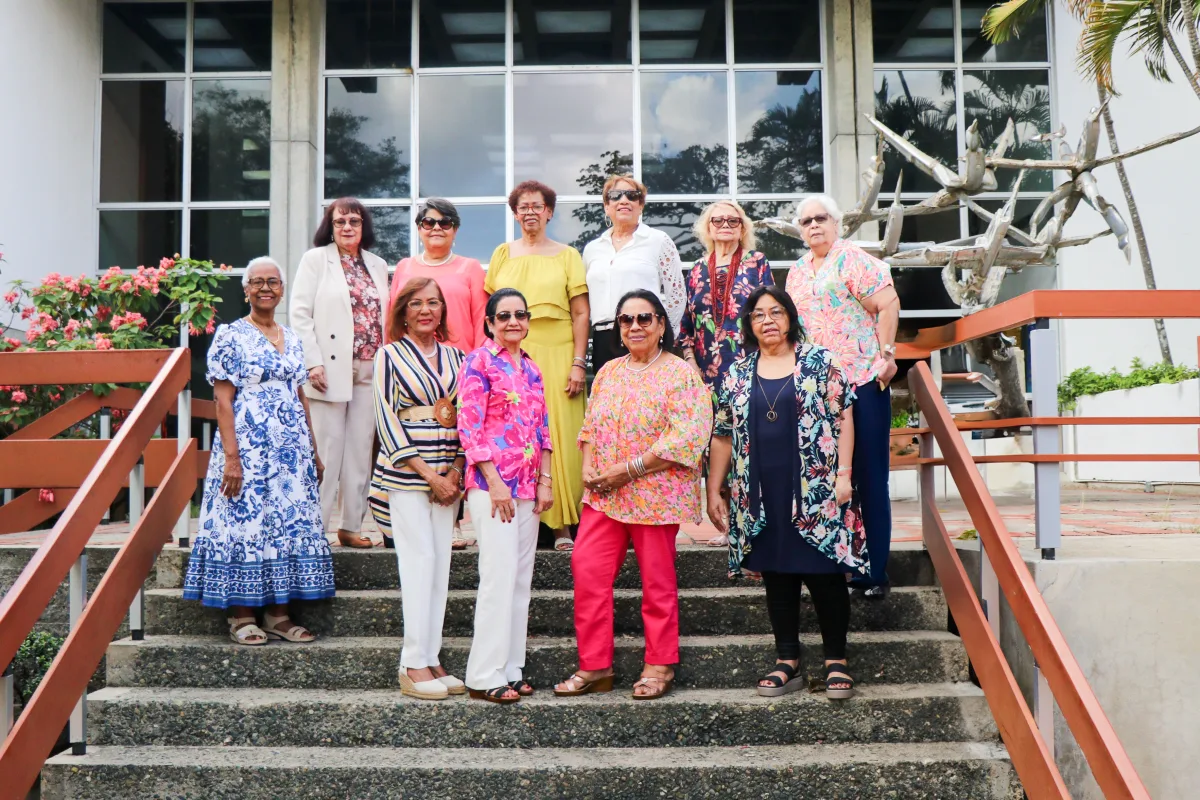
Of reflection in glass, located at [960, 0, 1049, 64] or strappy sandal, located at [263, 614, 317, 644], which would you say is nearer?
strappy sandal, located at [263, 614, 317, 644]

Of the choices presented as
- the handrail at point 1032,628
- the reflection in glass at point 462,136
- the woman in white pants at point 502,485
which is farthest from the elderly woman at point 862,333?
the reflection in glass at point 462,136

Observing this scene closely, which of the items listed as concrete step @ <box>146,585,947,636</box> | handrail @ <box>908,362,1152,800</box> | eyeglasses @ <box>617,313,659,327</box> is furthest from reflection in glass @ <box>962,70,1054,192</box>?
eyeglasses @ <box>617,313,659,327</box>

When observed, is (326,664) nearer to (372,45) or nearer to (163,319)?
(163,319)

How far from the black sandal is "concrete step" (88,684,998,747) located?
0.05 metres

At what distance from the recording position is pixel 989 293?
802 cm

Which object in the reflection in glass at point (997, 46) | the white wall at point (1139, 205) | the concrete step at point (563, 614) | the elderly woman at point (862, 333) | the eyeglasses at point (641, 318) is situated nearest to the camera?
the eyeglasses at point (641, 318)

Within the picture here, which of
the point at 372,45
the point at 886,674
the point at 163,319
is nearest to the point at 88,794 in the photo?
the point at 886,674

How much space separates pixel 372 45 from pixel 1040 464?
9.83 metres

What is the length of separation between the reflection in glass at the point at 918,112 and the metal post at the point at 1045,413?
26.8 ft

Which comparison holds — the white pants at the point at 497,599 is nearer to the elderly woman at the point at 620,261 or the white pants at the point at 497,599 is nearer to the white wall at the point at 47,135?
the elderly woman at the point at 620,261

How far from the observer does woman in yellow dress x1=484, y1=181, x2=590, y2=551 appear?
4820 mm

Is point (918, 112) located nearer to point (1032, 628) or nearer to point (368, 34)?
point (368, 34)

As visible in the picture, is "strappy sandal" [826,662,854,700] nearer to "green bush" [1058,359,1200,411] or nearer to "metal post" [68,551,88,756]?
"metal post" [68,551,88,756]

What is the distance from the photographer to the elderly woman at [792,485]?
386cm
